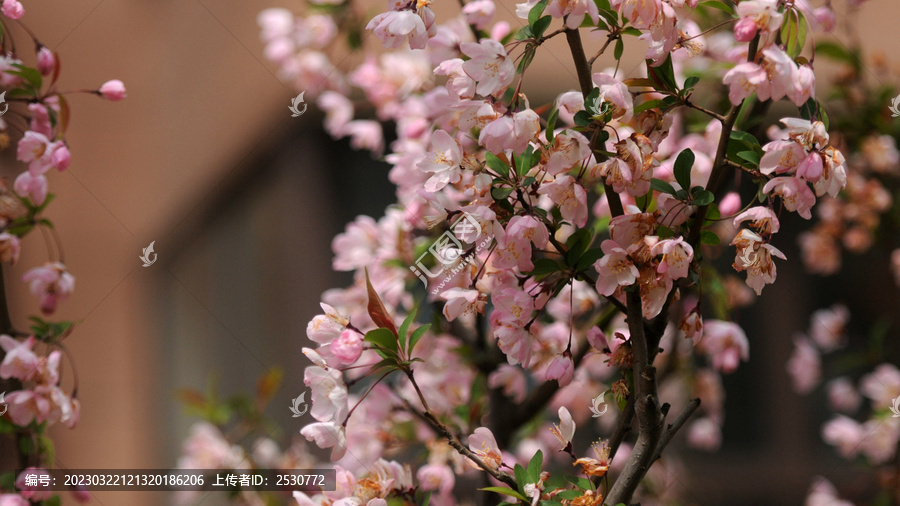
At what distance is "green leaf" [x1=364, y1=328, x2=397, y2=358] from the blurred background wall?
113 cm

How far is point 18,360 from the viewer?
2.28 ft

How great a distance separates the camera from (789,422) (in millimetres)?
2021

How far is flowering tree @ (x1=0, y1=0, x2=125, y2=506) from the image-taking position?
2.29ft

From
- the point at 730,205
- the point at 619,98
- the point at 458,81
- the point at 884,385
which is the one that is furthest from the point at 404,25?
the point at 884,385

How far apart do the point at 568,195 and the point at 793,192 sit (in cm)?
15

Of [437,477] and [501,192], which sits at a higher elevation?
[501,192]

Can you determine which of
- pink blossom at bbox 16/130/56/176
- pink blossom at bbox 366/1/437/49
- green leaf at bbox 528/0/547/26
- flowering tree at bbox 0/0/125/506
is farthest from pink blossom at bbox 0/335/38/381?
green leaf at bbox 528/0/547/26

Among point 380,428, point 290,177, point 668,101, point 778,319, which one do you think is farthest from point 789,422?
point 668,101

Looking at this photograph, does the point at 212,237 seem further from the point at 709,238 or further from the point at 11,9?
the point at 709,238

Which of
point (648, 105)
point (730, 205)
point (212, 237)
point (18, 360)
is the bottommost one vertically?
point (212, 237)

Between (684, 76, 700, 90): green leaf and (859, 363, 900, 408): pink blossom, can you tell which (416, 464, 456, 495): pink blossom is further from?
(859, 363, 900, 408): pink blossom

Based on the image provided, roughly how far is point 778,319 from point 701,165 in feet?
4.94

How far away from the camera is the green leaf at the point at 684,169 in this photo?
505 millimetres

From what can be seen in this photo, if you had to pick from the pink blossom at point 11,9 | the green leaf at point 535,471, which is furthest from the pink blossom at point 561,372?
the pink blossom at point 11,9
